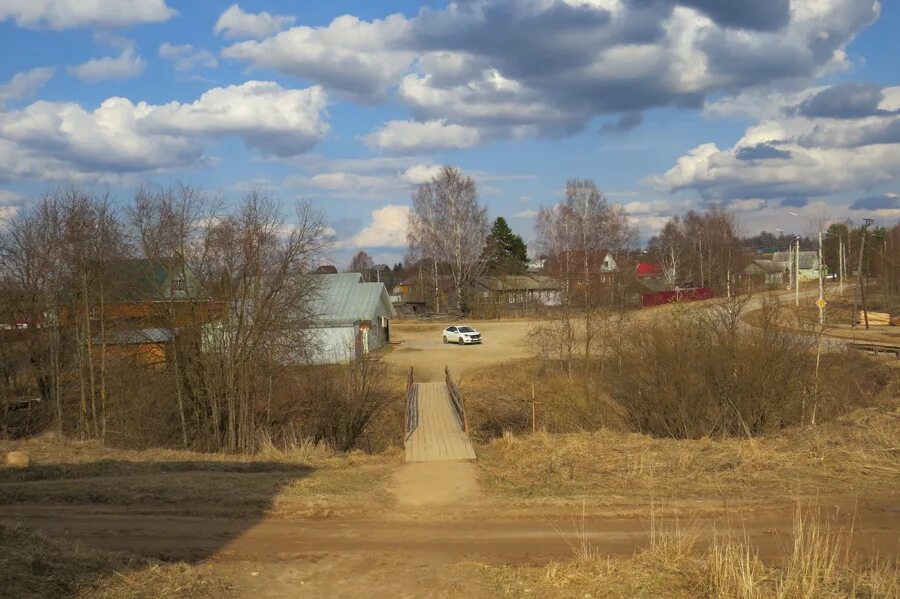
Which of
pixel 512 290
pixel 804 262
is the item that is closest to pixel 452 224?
pixel 512 290

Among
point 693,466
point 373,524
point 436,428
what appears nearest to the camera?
point 373,524

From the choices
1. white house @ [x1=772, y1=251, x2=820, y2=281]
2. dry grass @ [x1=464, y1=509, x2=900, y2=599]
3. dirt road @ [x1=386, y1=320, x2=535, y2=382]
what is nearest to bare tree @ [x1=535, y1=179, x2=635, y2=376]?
dirt road @ [x1=386, y1=320, x2=535, y2=382]

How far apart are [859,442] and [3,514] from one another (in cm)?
1330

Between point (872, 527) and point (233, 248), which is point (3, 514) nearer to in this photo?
point (872, 527)

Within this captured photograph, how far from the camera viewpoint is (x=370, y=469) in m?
12.3

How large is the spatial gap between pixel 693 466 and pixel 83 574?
8675 millimetres

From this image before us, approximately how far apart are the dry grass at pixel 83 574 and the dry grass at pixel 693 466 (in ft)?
16.1

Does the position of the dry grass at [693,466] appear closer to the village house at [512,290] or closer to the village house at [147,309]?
the village house at [147,309]

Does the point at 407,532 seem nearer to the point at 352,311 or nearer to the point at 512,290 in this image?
the point at 352,311

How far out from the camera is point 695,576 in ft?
20.1

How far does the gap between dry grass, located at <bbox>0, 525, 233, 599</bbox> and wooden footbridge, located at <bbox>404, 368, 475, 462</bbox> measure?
6.99 metres

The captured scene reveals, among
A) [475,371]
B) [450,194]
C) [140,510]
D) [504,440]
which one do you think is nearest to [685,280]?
[450,194]

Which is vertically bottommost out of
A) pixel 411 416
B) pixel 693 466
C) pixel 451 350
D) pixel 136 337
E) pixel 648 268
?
pixel 451 350

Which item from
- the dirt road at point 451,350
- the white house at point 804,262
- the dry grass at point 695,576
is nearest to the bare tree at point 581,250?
the dirt road at point 451,350
